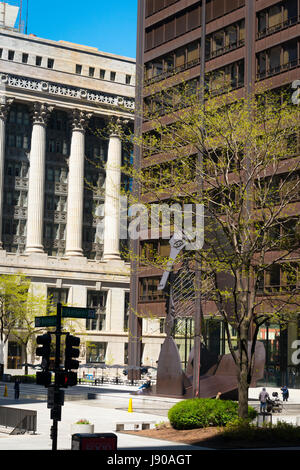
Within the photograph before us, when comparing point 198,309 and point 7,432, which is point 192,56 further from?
point 7,432

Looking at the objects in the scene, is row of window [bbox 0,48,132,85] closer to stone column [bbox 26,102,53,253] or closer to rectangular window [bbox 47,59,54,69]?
rectangular window [bbox 47,59,54,69]

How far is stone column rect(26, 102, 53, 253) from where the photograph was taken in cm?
11006

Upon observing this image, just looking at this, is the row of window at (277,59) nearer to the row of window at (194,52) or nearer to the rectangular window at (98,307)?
the row of window at (194,52)

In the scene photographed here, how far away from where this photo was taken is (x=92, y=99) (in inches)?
4646

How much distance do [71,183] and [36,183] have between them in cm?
611

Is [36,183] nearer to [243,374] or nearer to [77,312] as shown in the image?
[243,374]

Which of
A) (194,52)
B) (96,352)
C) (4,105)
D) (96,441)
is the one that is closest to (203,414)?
(96,441)

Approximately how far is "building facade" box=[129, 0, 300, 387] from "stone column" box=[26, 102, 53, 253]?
31.7 meters

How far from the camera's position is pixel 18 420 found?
99.6 feet

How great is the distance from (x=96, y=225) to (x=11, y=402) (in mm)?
73599

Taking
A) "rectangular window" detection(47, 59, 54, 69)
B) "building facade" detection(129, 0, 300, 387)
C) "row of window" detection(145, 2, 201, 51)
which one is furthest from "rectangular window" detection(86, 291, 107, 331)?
"row of window" detection(145, 2, 201, 51)

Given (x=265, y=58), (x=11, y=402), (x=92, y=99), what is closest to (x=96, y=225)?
(x=92, y=99)

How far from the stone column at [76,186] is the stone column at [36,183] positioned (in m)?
4.45

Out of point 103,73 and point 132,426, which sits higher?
point 103,73
